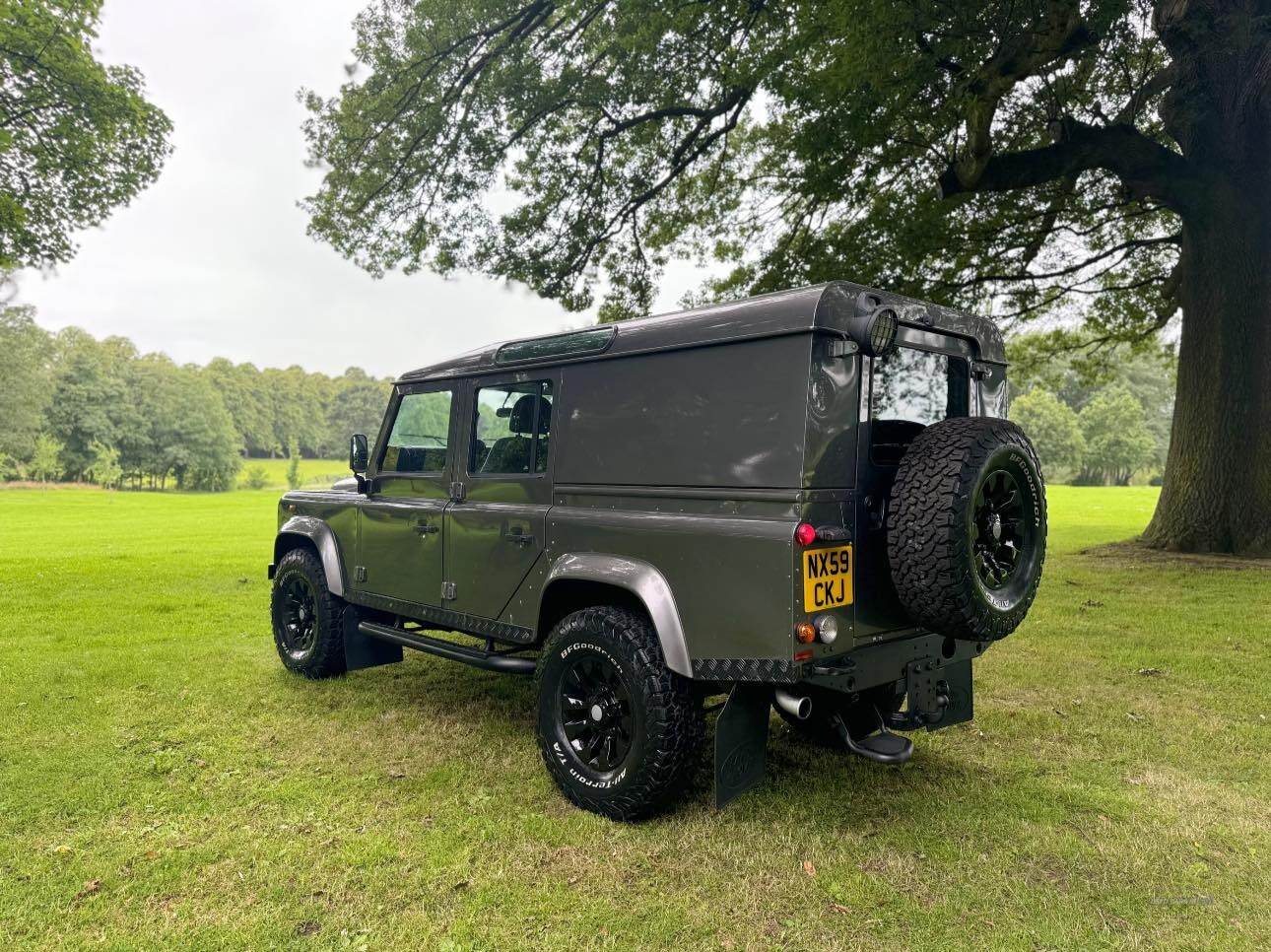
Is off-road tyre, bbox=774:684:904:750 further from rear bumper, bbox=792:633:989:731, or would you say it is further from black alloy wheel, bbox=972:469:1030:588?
black alloy wheel, bbox=972:469:1030:588

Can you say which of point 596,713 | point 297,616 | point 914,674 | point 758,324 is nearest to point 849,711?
point 914,674

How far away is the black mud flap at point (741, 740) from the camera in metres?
3.17

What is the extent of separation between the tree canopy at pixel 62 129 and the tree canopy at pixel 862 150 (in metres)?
2.52

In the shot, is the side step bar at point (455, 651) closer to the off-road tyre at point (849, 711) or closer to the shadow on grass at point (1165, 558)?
the off-road tyre at point (849, 711)

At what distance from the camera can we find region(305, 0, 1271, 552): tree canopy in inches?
352

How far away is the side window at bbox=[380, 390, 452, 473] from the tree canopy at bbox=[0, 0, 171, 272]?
7.56 meters

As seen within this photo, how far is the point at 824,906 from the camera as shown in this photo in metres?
2.75

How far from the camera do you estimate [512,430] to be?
4.24 meters

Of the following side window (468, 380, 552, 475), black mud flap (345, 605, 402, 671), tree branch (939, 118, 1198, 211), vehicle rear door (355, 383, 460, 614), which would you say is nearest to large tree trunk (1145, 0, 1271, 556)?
tree branch (939, 118, 1198, 211)

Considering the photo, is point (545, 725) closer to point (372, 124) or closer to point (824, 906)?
point (824, 906)

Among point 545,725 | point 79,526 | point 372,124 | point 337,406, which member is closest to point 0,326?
point 337,406

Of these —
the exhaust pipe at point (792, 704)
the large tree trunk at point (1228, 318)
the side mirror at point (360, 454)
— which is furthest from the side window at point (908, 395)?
the large tree trunk at point (1228, 318)

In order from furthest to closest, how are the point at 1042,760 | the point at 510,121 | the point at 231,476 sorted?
the point at 231,476, the point at 510,121, the point at 1042,760

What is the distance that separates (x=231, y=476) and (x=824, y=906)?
64.8 m
